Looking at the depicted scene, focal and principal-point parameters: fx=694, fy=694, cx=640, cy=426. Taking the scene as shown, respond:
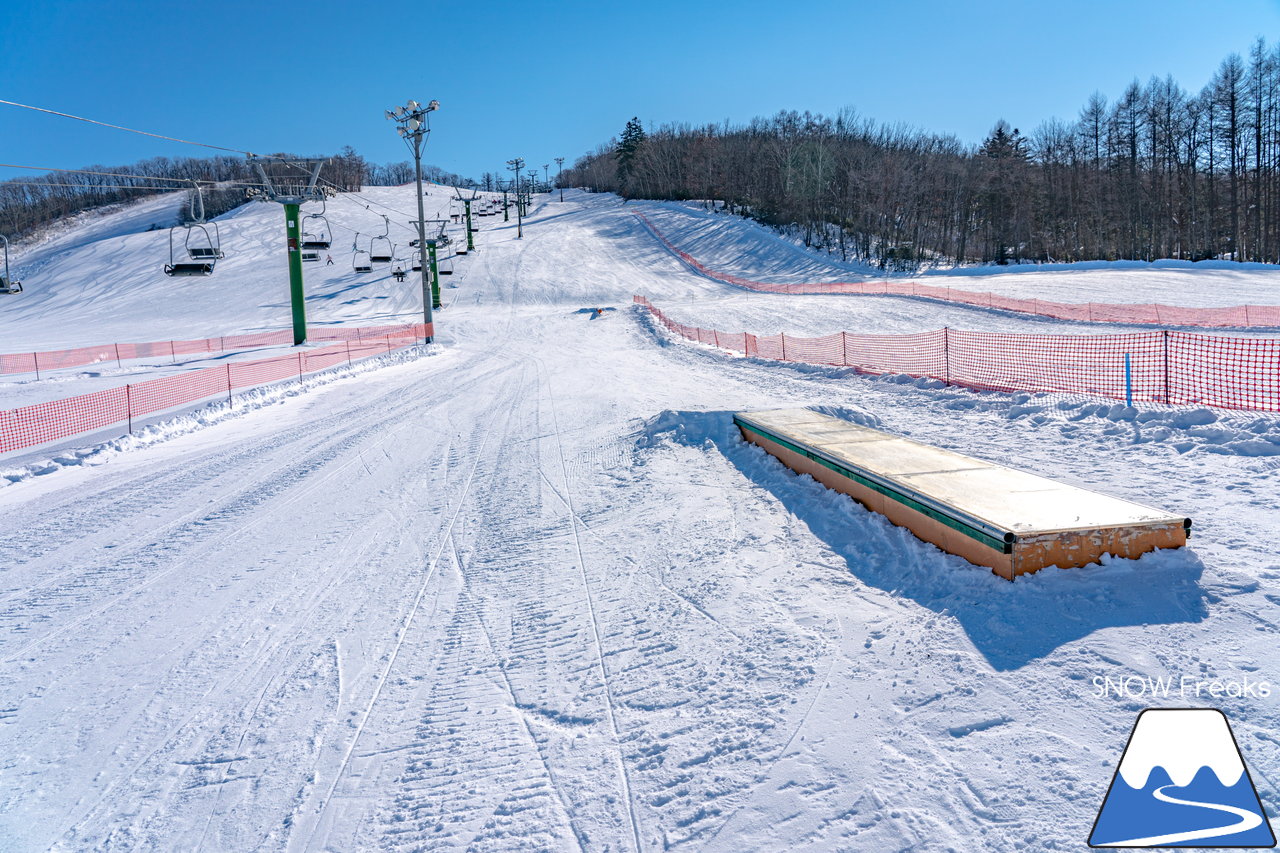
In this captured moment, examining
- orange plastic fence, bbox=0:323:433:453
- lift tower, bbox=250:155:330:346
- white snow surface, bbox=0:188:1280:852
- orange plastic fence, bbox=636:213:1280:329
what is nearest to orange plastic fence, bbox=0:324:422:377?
lift tower, bbox=250:155:330:346

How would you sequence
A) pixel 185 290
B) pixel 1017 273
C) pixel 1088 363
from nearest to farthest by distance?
1. pixel 1088 363
2. pixel 1017 273
3. pixel 185 290

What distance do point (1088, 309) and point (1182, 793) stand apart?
3235 cm

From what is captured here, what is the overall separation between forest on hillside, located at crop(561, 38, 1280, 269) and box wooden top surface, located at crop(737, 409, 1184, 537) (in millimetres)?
56587

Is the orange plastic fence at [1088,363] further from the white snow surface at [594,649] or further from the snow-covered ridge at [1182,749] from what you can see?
the snow-covered ridge at [1182,749]

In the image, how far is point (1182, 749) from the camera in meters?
3.21

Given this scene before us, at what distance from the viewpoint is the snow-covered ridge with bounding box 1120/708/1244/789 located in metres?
3.08

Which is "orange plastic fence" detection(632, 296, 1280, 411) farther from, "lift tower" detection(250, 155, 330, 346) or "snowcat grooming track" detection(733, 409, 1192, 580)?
"lift tower" detection(250, 155, 330, 346)

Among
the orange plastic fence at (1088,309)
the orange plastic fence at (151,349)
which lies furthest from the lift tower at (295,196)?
the orange plastic fence at (1088,309)

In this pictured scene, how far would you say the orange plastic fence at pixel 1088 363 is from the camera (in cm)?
1259

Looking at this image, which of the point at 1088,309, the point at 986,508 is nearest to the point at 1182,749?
the point at 986,508

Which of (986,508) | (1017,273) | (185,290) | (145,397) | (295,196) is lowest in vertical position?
(986,508)

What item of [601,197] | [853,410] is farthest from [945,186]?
[853,410]

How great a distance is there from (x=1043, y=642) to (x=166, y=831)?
4.91m

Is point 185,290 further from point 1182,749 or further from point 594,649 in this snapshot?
point 1182,749
